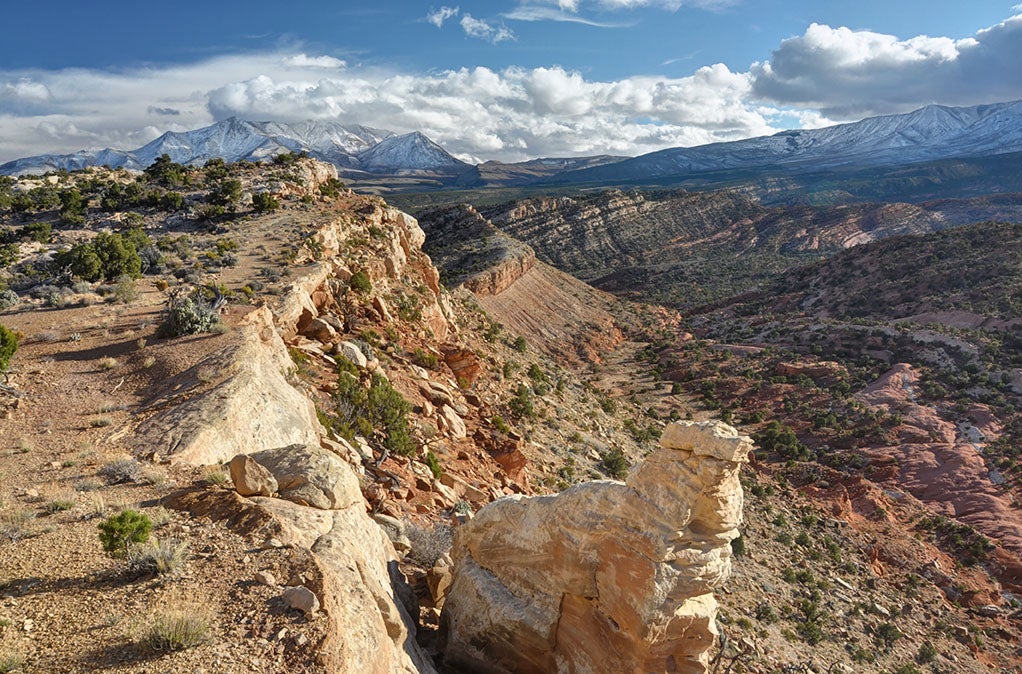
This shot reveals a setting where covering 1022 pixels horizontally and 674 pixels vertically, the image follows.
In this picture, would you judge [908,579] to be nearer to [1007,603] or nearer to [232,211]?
[1007,603]

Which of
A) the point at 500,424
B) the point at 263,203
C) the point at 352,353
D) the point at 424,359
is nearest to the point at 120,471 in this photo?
the point at 352,353

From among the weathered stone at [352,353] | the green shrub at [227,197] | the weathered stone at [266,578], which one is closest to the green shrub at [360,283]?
the weathered stone at [352,353]

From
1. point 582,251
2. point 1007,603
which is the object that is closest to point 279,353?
point 1007,603

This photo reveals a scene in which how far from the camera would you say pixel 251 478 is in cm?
867

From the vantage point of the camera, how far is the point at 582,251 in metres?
114

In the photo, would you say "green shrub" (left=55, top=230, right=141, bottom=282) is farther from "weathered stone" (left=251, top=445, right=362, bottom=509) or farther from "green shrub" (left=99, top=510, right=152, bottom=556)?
"green shrub" (left=99, top=510, right=152, bottom=556)

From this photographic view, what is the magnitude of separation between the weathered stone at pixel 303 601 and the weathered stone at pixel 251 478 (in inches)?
95.5

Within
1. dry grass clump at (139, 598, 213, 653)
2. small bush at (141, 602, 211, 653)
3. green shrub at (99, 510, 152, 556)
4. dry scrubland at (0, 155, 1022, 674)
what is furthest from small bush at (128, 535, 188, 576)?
small bush at (141, 602, 211, 653)

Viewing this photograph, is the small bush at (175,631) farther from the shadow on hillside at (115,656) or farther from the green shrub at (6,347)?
the green shrub at (6,347)

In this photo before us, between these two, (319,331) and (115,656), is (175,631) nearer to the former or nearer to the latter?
(115,656)

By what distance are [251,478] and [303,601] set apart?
2752mm

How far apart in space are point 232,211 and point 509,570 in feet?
90.3

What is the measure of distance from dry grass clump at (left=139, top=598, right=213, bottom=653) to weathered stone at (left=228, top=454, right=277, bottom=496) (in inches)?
96.1

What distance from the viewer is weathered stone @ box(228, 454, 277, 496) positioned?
8.66 metres
